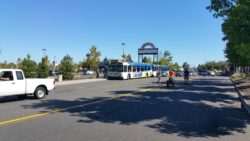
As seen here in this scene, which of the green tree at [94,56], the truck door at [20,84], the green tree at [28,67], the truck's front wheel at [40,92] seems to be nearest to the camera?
the truck door at [20,84]

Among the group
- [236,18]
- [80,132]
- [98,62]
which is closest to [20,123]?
[80,132]

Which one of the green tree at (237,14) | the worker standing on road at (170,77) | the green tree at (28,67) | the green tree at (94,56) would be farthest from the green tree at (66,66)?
the green tree at (237,14)

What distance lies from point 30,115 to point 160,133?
16.5 feet

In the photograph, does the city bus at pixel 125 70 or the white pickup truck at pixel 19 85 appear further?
the city bus at pixel 125 70

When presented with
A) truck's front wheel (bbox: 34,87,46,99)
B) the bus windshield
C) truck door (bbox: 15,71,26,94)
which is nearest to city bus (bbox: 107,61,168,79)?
the bus windshield

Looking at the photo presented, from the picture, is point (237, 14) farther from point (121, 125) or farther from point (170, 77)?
point (170, 77)

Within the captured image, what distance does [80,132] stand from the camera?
749 cm

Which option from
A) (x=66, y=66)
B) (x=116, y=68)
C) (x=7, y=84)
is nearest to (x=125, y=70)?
(x=116, y=68)

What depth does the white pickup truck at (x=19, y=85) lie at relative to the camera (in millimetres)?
14203

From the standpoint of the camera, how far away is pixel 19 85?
14.8 metres

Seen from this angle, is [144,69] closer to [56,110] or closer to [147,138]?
[56,110]

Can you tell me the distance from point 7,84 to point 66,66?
2728 centimetres

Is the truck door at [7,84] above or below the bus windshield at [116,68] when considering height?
below

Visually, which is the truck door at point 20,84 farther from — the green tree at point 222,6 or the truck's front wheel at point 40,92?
the green tree at point 222,6
